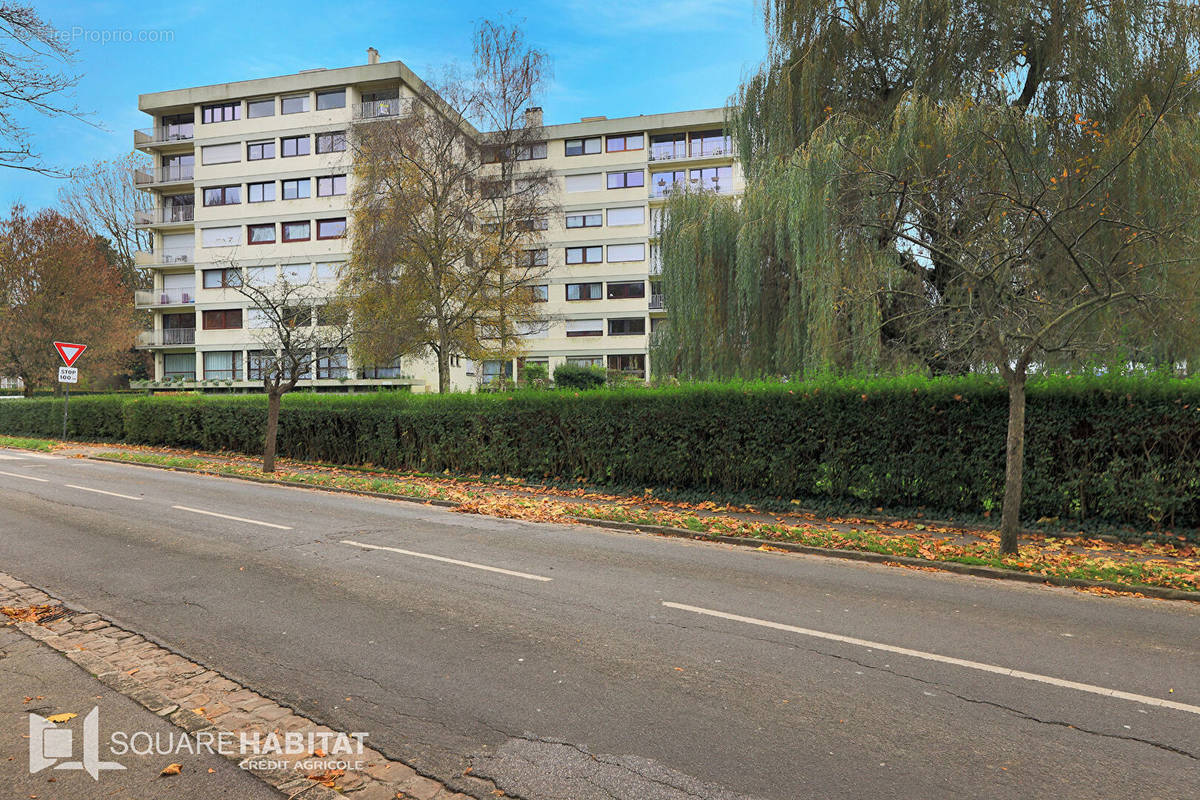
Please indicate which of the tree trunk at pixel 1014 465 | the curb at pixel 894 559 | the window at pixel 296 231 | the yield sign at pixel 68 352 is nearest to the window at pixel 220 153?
the window at pixel 296 231

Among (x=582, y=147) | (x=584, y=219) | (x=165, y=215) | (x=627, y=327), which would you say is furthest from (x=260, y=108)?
(x=627, y=327)

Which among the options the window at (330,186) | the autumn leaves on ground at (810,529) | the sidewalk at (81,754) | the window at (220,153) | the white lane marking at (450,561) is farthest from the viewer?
the window at (220,153)

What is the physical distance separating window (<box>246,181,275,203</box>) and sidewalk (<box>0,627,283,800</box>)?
47.4 m

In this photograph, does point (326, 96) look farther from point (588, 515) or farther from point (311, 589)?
point (311, 589)

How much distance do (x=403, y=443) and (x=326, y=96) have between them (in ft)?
117

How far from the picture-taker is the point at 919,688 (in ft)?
14.4

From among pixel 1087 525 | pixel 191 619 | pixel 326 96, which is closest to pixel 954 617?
pixel 1087 525

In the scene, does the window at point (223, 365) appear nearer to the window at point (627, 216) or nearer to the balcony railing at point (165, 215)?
the balcony railing at point (165, 215)

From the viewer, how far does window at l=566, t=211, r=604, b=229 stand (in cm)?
4850

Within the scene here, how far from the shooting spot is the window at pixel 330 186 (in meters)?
44.5

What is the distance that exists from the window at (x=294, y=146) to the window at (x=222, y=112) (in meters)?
3.89

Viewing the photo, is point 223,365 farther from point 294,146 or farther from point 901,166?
point 901,166

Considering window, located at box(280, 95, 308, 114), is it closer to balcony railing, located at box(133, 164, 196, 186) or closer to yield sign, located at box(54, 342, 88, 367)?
balcony railing, located at box(133, 164, 196, 186)

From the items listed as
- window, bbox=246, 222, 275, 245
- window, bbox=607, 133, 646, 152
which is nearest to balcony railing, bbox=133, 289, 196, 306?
window, bbox=246, 222, 275, 245
